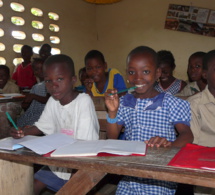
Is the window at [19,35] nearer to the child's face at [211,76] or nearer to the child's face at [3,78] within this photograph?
the child's face at [3,78]

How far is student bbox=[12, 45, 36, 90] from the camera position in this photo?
4.44 metres

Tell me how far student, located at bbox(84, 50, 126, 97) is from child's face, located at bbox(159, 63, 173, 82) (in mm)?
549

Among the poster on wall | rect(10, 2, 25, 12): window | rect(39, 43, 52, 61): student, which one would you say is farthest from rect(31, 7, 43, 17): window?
the poster on wall

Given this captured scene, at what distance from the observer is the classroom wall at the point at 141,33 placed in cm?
564

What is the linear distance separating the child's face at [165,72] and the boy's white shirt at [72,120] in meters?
1.42

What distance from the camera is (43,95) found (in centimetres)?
273

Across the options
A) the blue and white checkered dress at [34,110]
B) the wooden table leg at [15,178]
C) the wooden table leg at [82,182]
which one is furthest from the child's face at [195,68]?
the wooden table leg at [82,182]

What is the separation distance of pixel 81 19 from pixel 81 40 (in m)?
0.52

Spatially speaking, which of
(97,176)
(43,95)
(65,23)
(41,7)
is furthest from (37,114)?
(65,23)

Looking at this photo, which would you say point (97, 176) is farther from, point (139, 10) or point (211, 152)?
point (139, 10)

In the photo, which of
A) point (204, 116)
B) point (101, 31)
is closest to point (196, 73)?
point (204, 116)

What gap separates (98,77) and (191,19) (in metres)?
3.92

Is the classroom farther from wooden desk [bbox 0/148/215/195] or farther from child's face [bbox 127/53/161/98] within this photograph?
wooden desk [bbox 0/148/215/195]

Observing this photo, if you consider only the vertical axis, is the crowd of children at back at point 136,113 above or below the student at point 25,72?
above
